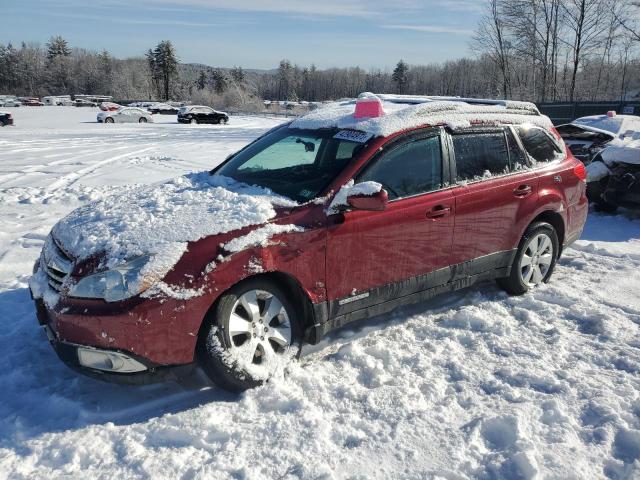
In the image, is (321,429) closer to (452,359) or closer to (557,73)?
(452,359)

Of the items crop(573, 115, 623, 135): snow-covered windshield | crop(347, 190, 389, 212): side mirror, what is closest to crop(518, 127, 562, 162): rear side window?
crop(347, 190, 389, 212): side mirror

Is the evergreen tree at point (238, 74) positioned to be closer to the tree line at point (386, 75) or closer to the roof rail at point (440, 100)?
the tree line at point (386, 75)

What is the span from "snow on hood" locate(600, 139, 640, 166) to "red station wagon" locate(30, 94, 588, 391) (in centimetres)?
379

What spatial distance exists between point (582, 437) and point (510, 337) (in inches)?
50.9

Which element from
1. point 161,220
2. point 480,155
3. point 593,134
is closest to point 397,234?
point 480,155

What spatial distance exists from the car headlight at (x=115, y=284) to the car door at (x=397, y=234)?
50.0 inches

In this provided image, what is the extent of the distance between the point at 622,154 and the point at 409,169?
19.8ft

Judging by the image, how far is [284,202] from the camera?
3717 millimetres

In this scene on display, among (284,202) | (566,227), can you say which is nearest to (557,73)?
(566,227)

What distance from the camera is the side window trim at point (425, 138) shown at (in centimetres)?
398

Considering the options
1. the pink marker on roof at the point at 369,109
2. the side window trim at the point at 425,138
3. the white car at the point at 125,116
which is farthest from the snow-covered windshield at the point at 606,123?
the white car at the point at 125,116

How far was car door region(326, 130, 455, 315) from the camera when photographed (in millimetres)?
3779

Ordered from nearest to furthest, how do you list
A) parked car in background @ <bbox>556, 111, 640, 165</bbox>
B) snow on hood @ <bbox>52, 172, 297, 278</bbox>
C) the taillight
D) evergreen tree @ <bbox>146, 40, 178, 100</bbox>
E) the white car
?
1. snow on hood @ <bbox>52, 172, 297, 278</bbox>
2. the taillight
3. parked car in background @ <bbox>556, 111, 640, 165</bbox>
4. the white car
5. evergreen tree @ <bbox>146, 40, 178, 100</bbox>

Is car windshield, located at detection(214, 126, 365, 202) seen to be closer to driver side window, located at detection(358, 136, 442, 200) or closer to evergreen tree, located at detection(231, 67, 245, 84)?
driver side window, located at detection(358, 136, 442, 200)
